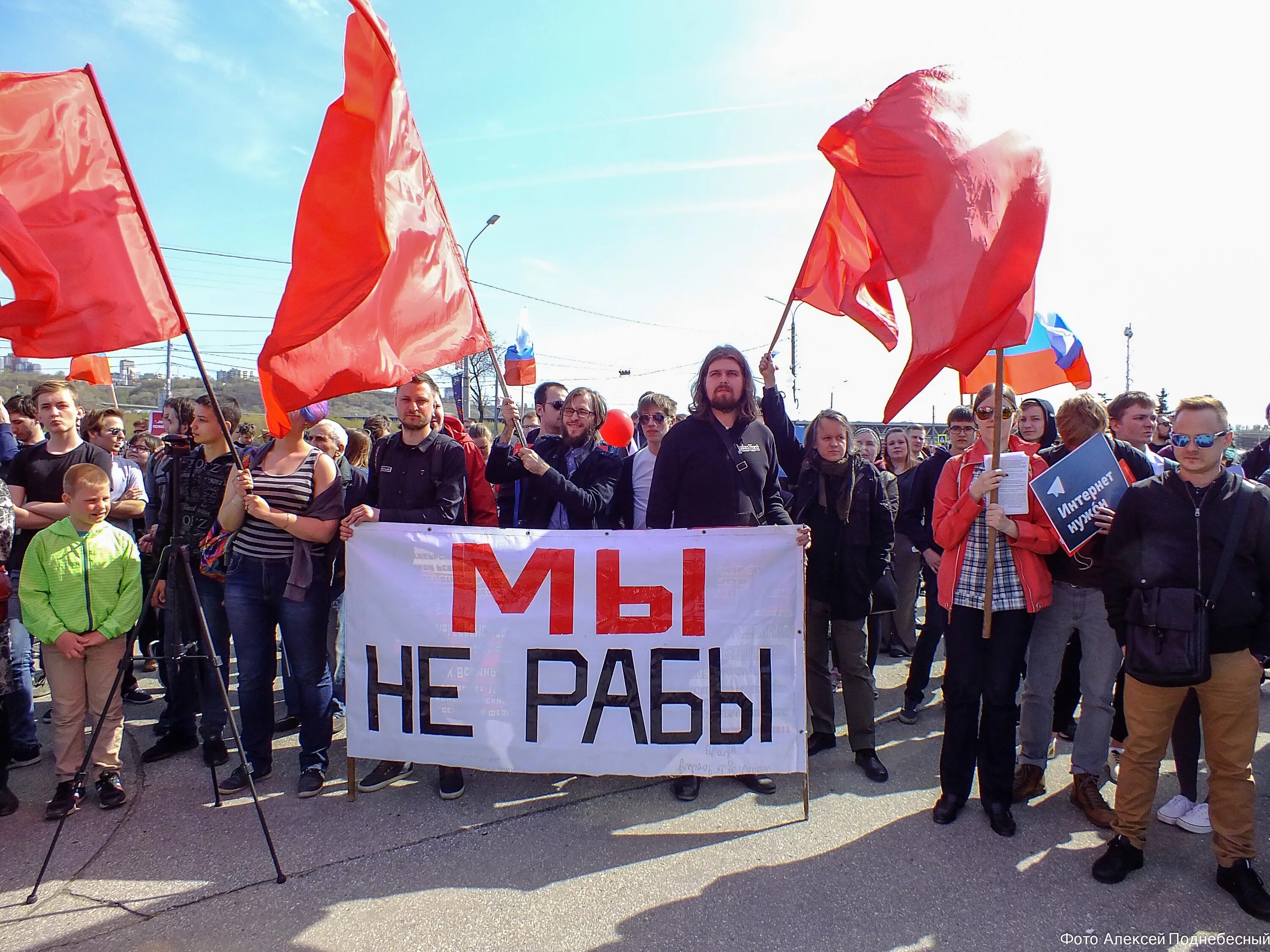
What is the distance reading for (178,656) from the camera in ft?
12.1

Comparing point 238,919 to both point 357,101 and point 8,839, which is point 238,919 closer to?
point 8,839

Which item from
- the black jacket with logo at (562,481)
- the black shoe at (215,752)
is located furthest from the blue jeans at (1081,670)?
the black shoe at (215,752)

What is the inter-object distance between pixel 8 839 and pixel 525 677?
2.58 metres

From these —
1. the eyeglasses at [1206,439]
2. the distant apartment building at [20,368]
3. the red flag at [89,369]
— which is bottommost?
the eyeglasses at [1206,439]

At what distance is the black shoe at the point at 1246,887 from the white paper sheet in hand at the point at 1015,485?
168 cm

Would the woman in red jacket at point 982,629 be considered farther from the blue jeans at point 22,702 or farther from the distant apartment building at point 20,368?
the distant apartment building at point 20,368

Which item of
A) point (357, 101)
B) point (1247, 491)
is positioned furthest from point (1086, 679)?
point (357, 101)

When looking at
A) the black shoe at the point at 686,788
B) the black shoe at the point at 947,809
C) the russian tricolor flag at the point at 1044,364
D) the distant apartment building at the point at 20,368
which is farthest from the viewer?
the distant apartment building at the point at 20,368

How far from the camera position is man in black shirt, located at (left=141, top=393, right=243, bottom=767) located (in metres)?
4.30

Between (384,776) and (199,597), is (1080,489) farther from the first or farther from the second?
(199,597)

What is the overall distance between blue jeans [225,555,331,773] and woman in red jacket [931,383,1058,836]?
3.39m

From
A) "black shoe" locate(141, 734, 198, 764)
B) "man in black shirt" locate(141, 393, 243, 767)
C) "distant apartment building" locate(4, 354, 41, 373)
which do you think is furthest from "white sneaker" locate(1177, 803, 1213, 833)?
"distant apartment building" locate(4, 354, 41, 373)

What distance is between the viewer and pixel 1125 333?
49.6m

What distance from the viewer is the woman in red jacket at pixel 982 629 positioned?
374 centimetres
